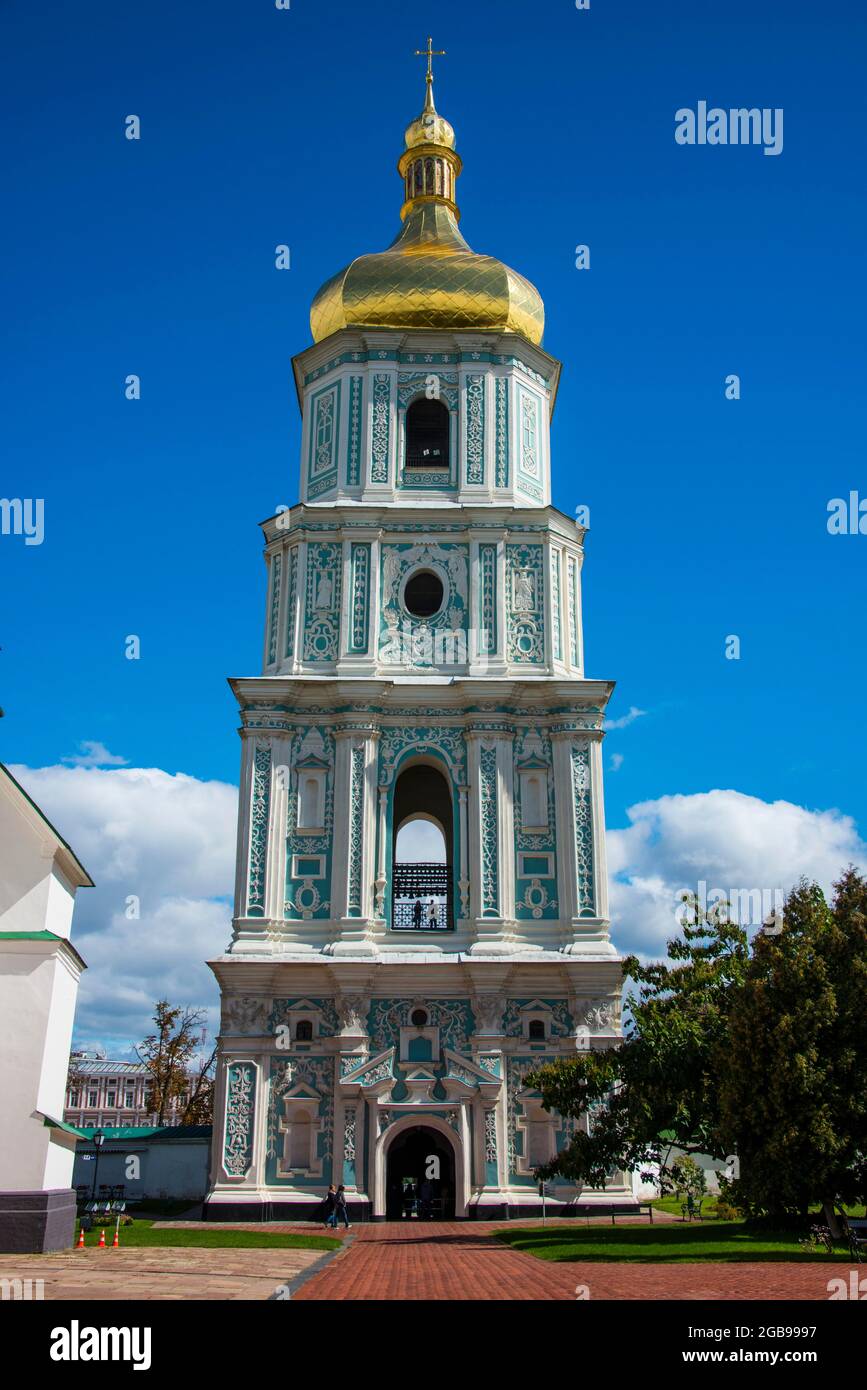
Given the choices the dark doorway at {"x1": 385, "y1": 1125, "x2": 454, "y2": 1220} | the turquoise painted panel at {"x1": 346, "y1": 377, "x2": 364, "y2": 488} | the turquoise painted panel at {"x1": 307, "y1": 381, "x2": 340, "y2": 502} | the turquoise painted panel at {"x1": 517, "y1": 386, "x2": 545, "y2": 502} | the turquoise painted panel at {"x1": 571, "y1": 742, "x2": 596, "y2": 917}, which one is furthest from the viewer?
the turquoise painted panel at {"x1": 517, "y1": 386, "x2": 545, "y2": 502}

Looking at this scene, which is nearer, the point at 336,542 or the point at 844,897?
the point at 844,897

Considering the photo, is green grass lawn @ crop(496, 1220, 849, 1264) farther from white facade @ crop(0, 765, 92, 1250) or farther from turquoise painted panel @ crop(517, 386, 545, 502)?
turquoise painted panel @ crop(517, 386, 545, 502)

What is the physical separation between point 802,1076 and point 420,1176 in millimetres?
12537

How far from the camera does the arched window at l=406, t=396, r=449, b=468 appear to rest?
32969 millimetres

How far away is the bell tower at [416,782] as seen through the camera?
26.3 metres

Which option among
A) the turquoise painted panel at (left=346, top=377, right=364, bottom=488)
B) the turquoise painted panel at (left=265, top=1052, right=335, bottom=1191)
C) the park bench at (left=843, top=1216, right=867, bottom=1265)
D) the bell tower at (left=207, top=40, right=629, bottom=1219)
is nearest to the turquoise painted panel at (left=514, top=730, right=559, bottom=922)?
the bell tower at (left=207, top=40, right=629, bottom=1219)

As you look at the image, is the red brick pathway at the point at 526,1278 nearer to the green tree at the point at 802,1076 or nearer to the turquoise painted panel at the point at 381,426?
the green tree at the point at 802,1076

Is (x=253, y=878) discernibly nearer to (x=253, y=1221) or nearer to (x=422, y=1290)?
(x=253, y=1221)

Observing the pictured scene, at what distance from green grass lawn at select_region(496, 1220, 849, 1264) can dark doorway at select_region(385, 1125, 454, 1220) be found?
3.88 m

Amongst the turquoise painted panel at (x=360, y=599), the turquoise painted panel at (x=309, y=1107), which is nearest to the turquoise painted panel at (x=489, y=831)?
the turquoise painted panel at (x=360, y=599)

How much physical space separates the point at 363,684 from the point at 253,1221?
11.8 m

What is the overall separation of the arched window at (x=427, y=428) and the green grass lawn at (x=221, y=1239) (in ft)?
64.0

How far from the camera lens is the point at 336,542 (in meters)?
31.2
